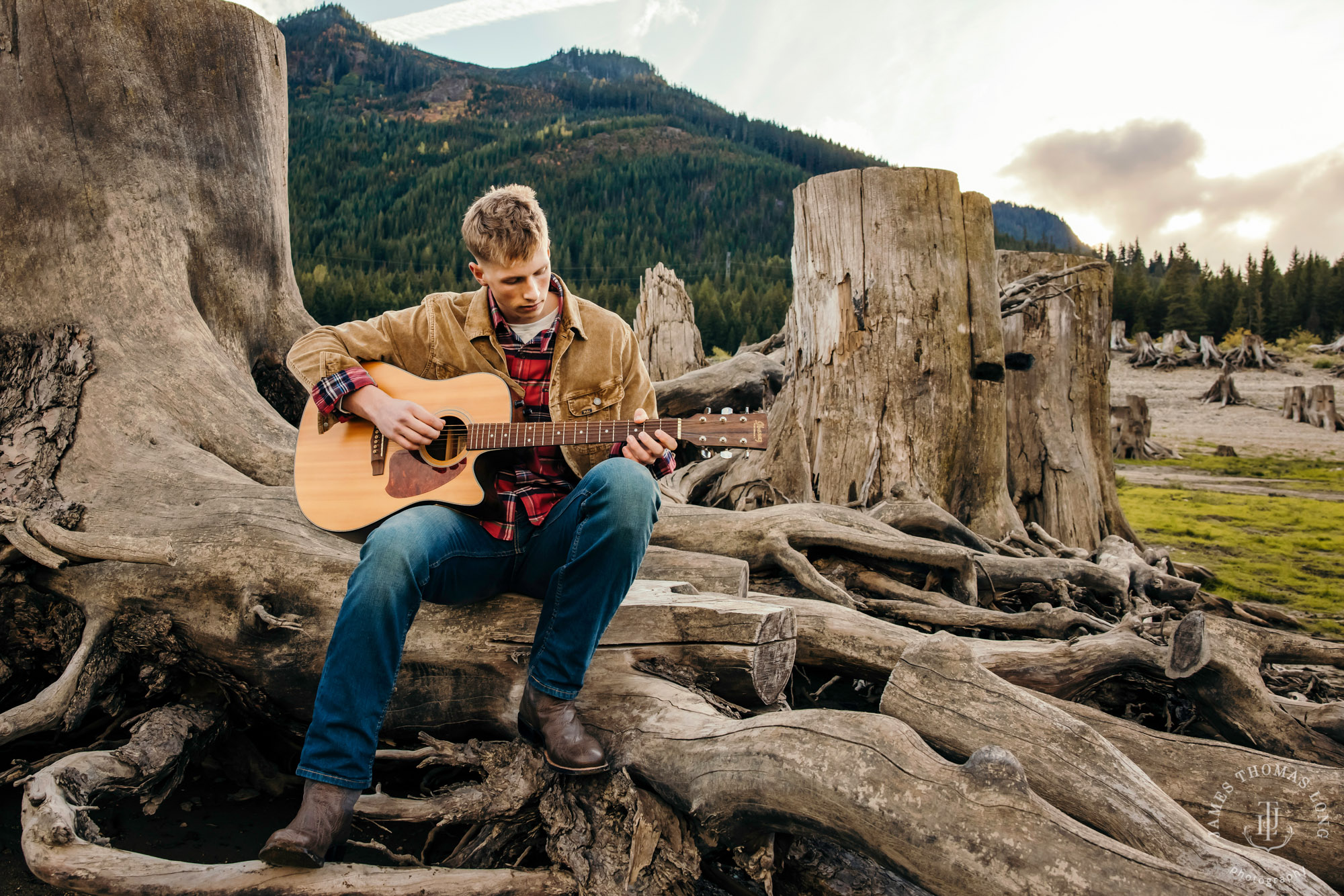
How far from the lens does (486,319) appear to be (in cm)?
292

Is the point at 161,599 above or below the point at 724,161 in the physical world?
below

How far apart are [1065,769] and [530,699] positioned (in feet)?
5.16

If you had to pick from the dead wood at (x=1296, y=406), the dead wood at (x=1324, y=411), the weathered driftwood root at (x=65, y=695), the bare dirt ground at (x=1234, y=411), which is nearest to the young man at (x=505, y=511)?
the weathered driftwood root at (x=65, y=695)

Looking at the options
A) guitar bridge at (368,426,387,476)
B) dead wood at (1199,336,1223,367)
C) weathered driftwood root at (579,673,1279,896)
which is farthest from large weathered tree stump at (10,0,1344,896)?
dead wood at (1199,336,1223,367)

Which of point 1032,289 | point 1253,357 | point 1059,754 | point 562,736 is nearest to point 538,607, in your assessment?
point 562,736

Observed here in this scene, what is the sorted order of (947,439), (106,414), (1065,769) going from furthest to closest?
(947,439)
(106,414)
(1065,769)

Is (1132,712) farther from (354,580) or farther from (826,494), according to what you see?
(354,580)

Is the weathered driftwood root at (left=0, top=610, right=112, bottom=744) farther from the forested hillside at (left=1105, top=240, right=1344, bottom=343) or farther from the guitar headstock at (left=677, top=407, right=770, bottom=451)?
the forested hillside at (left=1105, top=240, right=1344, bottom=343)

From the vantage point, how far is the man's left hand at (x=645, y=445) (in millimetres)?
A: 2639

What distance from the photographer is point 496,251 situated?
2641 millimetres

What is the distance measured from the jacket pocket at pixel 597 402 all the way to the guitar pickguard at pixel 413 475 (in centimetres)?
43

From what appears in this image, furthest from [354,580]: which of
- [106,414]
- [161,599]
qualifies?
[106,414]

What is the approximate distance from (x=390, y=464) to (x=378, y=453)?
0.24 ft

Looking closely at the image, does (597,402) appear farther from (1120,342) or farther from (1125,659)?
(1120,342)
